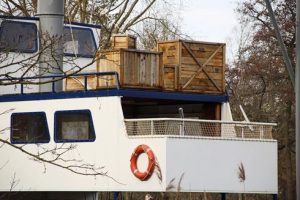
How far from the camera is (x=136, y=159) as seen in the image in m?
21.7

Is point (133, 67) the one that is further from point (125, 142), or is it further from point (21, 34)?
point (21, 34)

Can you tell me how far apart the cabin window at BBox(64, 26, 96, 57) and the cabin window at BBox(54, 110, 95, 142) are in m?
3.53

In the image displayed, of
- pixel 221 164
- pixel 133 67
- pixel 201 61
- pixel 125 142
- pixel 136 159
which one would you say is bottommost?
pixel 221 164

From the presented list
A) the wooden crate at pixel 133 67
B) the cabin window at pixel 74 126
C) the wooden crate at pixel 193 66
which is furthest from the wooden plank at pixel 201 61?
the cabin window at pixel 74 126

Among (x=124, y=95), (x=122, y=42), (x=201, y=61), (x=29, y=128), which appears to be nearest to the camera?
(x=124, y=95)

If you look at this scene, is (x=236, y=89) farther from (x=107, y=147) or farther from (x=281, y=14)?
(x=107, y=147)

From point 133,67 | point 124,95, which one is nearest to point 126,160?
point 124,95

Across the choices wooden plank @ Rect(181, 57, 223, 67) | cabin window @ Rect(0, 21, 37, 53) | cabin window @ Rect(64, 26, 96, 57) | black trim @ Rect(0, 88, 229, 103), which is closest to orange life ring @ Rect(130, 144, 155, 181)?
black trim @ Rect(0, 88, 229, 103)

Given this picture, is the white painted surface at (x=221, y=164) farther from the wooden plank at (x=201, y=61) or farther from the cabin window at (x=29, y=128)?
the cabin window at (x=29, y=128)

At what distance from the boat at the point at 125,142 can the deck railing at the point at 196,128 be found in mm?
19

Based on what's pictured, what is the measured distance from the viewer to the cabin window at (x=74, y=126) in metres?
22.7

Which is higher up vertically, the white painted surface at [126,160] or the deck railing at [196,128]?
the deck railing at [196,128]

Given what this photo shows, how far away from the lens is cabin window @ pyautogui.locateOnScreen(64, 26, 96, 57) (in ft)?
87.5

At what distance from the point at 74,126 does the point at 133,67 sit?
1781 millimetres
